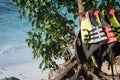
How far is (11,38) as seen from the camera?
18.8 meters

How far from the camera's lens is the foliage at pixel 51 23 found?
23.0 ft

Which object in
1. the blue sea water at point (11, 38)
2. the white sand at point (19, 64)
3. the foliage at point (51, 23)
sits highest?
the foliage at point (51, 23)

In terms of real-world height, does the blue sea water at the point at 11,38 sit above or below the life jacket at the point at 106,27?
below

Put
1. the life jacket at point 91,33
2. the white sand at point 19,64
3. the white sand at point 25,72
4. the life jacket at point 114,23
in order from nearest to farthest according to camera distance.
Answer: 1. the life jacket at point 91,33
2. the life jacket at point 114,23
3. the white sand at point 25,72
4. the white sand at point 19,64

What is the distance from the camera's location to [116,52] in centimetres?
598

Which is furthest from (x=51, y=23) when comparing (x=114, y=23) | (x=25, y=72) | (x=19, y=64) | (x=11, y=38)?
(x=11, y=38)

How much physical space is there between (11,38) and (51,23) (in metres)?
12.0

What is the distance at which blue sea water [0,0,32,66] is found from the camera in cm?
1383

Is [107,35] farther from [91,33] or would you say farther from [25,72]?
[25,72]

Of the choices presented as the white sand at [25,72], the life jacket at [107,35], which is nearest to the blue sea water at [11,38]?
the white sand at [25,72]

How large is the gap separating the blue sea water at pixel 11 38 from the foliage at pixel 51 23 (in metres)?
5.69

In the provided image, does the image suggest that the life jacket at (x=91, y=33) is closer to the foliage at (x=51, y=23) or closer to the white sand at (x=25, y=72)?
the foliage at (x=51, y=23)

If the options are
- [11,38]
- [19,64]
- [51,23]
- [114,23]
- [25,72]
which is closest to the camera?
[114,23]

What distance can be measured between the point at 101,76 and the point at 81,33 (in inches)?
65.5
